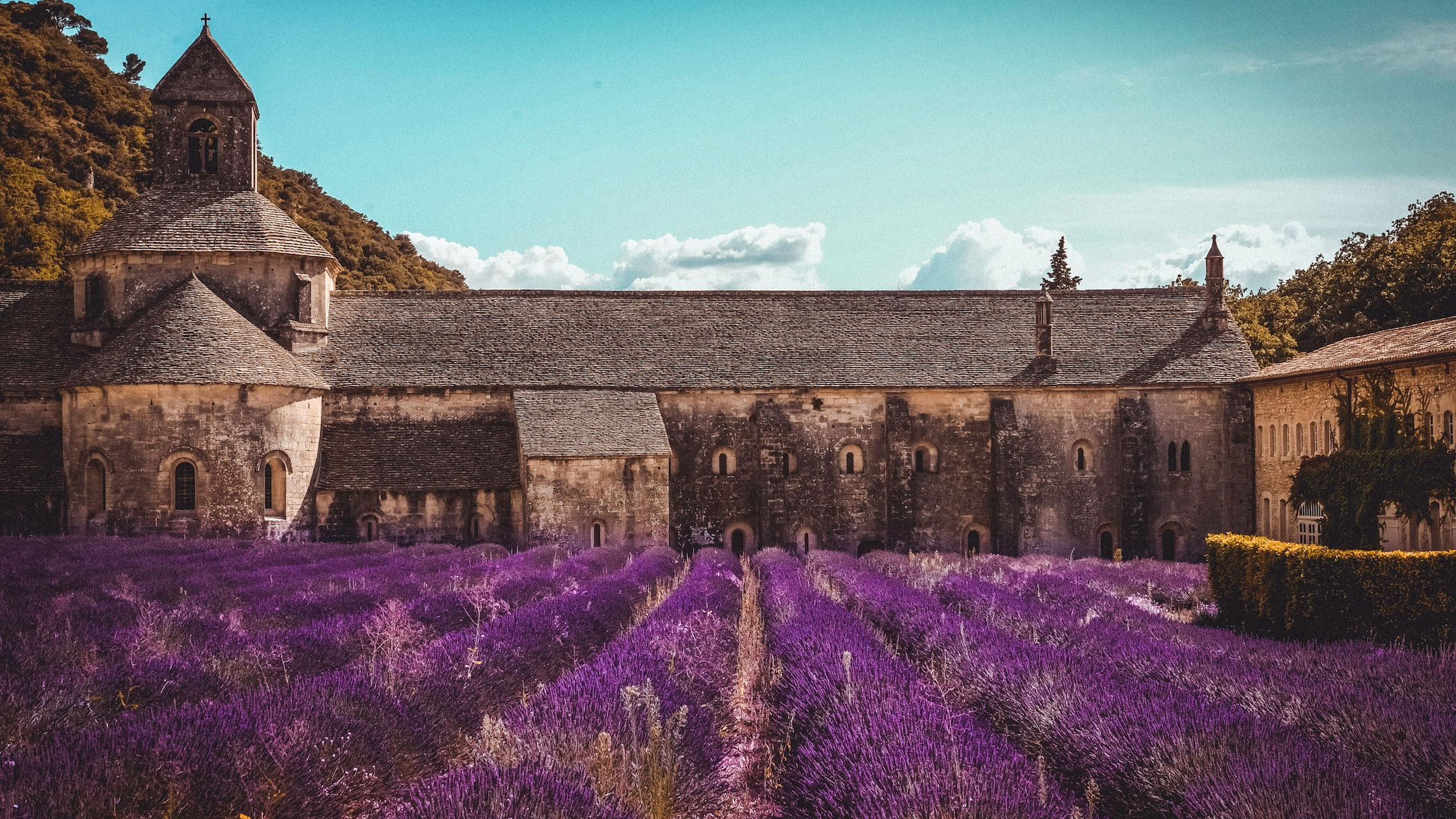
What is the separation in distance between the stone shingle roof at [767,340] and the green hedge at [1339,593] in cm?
1560

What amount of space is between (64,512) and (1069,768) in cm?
2902

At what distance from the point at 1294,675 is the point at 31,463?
31.4 m

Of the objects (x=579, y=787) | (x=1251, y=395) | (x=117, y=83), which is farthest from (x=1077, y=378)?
(x=117, y=83)

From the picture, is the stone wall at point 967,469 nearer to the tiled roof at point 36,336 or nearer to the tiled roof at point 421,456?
the tiled roof at point 421,456

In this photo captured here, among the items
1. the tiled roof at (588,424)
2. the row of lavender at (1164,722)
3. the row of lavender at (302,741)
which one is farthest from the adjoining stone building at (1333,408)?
the row of lavender at (302,741)

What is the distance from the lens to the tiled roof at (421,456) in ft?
97.8

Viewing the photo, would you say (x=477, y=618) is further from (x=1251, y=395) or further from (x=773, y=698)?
(x=1251, y=395)

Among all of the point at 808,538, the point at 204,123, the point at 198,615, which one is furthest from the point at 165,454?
the point at 808,538

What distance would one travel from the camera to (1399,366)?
24047mm

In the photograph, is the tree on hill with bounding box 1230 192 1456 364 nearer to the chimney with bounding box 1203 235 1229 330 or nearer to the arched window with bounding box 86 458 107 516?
the chimney with bounding box 1203 235 1229 330

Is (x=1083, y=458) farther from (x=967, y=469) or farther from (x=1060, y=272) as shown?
(x=1060, y=272)

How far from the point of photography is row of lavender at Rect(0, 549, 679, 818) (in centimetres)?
574

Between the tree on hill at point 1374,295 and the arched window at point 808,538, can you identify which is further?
the tree on hill at point 1374,295

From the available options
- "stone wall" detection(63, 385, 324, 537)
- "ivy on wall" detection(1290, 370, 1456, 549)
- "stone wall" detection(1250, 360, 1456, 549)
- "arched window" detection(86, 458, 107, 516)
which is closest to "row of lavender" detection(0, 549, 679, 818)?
"stone wall" detection(63, 385, 324, 537)
